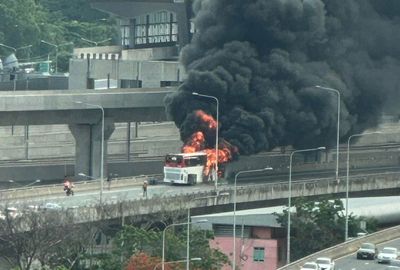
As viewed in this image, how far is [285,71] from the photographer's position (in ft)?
419

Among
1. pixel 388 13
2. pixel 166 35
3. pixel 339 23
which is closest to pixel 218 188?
pixel 339 23

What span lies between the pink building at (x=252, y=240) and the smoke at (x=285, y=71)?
59.8 ft

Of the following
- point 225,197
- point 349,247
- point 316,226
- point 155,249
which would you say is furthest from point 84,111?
point 349,247

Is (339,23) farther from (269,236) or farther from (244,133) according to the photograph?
(269,236)

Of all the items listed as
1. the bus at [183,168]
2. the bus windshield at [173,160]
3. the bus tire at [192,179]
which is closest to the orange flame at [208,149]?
the bus at [183,168]

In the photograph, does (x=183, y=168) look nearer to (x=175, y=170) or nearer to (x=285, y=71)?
(x=175, y=170)

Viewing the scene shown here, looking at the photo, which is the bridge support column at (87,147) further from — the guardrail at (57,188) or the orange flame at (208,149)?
the guardrail at (57,188)

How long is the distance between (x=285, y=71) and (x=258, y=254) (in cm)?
2978

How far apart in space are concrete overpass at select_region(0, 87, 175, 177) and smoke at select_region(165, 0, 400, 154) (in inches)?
203

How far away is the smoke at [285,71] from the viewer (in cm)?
12281

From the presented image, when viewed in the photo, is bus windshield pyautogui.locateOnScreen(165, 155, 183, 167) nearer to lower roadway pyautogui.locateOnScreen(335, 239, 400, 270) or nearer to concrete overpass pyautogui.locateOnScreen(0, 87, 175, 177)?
concrete overpass pyautogui.locateOnScreen(0, 87, 175, 177)

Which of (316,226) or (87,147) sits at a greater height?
(87,147)

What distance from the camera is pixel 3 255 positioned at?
92562mm

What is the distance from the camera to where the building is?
6073 inches
